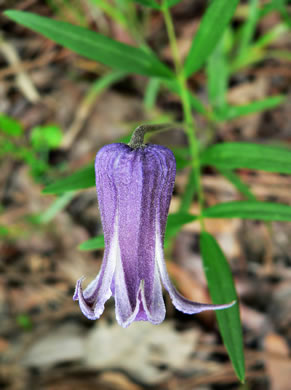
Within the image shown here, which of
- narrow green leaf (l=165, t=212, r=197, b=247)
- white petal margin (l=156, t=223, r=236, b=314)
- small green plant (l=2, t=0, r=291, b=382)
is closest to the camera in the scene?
white petal margin (l=156, t=223, r=236, b=314)

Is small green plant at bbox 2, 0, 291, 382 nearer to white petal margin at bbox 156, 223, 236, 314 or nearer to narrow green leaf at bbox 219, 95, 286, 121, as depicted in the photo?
white petal margin at bbox 156, 223, 236, 314

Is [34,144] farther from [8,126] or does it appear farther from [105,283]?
[105,283]

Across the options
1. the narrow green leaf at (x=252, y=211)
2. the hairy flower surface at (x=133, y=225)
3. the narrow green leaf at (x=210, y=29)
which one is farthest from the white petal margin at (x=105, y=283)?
the narrow green leaf at (x=210, y=29)

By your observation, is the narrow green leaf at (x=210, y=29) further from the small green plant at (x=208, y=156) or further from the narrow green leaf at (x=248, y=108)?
the narrow green leaf at (x=248, y=108)

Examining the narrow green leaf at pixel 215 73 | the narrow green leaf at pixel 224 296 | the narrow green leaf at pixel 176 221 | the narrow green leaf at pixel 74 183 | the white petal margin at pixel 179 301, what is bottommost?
the narrow green leaf at pixel 224 296

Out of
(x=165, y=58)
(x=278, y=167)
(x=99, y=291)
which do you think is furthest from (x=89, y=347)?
(x=165, y=58)

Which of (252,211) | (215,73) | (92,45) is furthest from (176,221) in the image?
(215,73)

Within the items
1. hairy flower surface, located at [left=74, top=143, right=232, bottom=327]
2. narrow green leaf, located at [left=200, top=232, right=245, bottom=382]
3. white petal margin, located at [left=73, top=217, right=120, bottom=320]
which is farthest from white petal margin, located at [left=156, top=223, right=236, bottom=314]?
narrow green leaf, located at [left=200, top=232, right=245, bottom=382]
